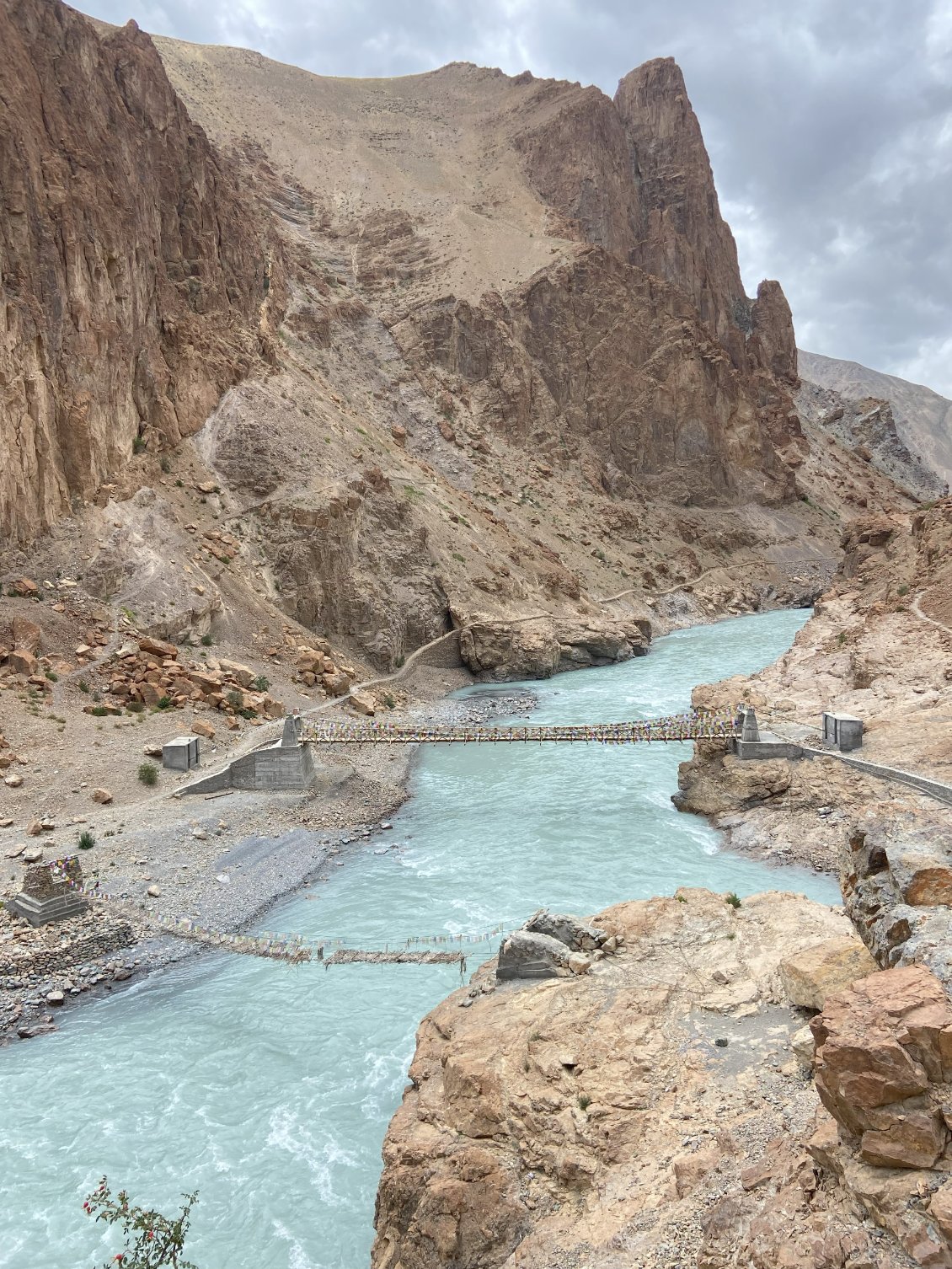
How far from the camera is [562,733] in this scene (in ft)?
89.5

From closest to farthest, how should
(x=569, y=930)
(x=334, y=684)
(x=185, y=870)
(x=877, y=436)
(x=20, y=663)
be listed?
(x=569, y=930) → (x=185, y=870) → (x=20, y=663) → (x=334, y=684) → (x=877, y=436)

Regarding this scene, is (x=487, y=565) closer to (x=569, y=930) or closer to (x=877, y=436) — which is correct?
(x=569, y=930)

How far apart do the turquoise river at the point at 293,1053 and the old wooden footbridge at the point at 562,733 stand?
6.74ft

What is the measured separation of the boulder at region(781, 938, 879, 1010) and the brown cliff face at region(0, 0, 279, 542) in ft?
96.5

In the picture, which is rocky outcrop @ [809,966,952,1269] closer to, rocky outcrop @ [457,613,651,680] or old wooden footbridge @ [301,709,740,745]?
old wooden footbridge @ [301,709,740,745]

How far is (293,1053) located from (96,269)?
3480 centimetres

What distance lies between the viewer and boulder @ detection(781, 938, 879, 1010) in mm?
6824

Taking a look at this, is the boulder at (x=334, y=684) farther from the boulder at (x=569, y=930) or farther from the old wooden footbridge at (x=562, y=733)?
the boulder at (x=569, y=930)

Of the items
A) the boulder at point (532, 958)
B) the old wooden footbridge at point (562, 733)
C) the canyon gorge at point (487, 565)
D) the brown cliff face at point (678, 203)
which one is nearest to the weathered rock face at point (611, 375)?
the canyon gorge at point (487, 565)

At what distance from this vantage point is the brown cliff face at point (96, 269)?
1220 inches

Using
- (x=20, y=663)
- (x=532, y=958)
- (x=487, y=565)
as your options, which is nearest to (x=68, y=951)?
(x=532, y=958)

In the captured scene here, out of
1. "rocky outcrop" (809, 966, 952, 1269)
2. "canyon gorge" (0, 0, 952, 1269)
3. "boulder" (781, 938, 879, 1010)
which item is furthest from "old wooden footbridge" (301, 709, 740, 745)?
"rocky outcrop" (809, 966, 952, 1269)

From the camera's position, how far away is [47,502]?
3091 centimetres

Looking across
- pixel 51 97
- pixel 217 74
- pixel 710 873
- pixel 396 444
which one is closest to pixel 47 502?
pixel 51 97
